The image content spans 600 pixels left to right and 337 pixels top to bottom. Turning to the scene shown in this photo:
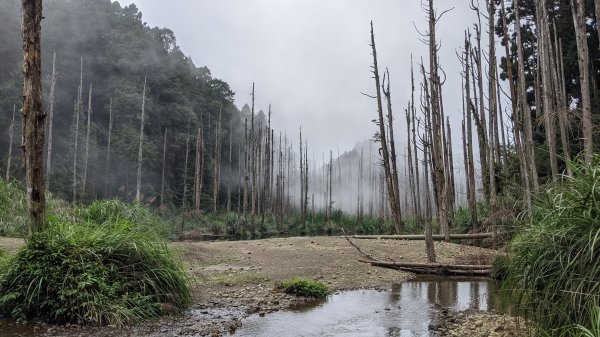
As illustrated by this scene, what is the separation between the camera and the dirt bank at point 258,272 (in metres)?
6.05

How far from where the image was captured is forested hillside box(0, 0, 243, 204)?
108ft

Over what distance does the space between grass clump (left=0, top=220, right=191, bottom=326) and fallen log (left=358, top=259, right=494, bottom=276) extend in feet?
22.3

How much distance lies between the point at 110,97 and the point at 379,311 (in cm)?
3431

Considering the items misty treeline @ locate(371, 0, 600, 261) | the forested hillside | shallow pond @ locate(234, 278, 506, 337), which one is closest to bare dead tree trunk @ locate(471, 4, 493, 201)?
misty treeline @ locate(371, 0, 600, 261)

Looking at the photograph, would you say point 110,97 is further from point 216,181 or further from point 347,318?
point 347,318

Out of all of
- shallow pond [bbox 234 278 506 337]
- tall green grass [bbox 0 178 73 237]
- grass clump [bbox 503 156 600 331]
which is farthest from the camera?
tall green grass [bbox 0 178 73 237]

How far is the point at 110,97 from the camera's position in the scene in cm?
3675

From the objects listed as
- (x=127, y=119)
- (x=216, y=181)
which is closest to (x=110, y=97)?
(x=127, y=119)

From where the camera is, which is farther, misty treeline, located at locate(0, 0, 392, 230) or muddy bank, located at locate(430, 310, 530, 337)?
misty treeline, located at locate(0, 0, 392, 230)

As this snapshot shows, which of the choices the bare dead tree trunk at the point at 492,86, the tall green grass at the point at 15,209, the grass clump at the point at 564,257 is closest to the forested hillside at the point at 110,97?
the tall green grass at the point at 15,209

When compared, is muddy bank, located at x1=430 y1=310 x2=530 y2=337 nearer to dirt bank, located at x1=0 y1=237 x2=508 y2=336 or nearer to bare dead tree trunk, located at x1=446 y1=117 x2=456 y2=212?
dirt bank, located at x1=0 y1=237 x2=508 y2=336

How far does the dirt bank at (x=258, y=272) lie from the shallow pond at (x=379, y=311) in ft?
1.47

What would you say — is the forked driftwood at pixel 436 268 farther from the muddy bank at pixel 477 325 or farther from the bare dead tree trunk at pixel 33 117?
the bare dead tree trunk at pixel 33 117

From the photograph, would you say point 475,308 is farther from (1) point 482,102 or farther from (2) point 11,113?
(2) point 11,113
